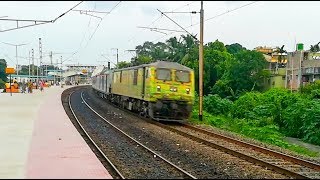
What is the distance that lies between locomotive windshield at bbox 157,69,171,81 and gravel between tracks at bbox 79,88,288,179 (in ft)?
11.3

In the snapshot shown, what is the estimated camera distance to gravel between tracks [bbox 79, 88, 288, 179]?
35.5 feet

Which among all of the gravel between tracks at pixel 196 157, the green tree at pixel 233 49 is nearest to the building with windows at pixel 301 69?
the green tree at pixel 233 49

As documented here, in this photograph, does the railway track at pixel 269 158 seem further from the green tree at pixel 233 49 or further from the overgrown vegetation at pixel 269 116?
the green tree at pixel 233 49

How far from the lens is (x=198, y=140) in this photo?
54.2ft

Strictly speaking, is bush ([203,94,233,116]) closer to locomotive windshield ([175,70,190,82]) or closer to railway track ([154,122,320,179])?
locomotive windshield ([175,70,190,82])

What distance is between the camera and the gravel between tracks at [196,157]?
10.8 m

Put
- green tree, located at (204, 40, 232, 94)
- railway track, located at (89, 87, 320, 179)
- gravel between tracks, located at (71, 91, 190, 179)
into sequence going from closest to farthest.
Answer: gravel between tracks, located at (71, 91, 190, 179) < railway track, located at (89, 87, 320, 179) < green tree, located at (204, 40, 232, 94)

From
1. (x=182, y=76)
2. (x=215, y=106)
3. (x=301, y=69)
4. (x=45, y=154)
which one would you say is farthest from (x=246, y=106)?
(x=45, y=154)

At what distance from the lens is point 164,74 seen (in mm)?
22844

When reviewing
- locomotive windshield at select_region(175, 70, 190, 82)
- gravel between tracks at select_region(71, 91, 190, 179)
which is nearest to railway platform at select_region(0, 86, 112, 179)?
gravel between tracks at select_region(71, 91, 190, 179)

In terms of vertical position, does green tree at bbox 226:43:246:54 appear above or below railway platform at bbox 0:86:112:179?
above

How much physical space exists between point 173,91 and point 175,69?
122 cm

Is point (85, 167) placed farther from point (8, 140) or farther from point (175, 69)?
point (175, 69)

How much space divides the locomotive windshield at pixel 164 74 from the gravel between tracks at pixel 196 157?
343 centimetres
